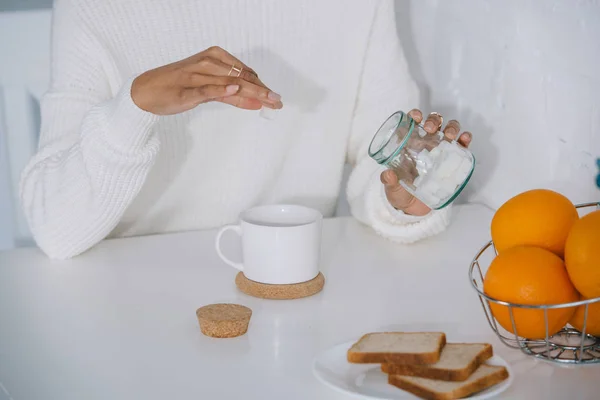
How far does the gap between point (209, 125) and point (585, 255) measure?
83 cm

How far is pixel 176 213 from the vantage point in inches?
57.8

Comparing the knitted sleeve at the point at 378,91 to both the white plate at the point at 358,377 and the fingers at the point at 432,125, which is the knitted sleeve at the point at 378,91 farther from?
the white plate at the point at 358,377

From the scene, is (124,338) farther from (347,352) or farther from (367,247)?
(367,247)

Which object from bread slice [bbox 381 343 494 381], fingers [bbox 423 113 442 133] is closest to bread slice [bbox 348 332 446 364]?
bread slice [bbox 381 343 494 381]

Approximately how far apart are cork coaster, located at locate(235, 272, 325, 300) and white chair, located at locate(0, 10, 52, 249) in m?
0.99

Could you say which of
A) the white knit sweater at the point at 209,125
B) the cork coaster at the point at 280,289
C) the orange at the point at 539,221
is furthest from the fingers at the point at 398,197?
the orange at the point at 539,221

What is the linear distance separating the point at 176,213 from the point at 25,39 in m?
0.61

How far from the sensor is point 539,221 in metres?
0.82

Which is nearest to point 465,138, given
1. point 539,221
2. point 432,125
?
point 432,125

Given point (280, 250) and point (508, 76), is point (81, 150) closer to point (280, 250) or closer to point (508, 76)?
point (280, 250)

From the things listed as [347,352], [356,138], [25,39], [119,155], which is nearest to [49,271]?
[119,155]

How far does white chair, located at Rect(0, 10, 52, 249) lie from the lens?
5.72 feet

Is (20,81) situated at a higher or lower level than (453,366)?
higher

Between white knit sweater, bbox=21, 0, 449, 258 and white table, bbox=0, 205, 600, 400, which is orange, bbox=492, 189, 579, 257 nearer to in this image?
white table, bbox=0, 205, 600, 400
